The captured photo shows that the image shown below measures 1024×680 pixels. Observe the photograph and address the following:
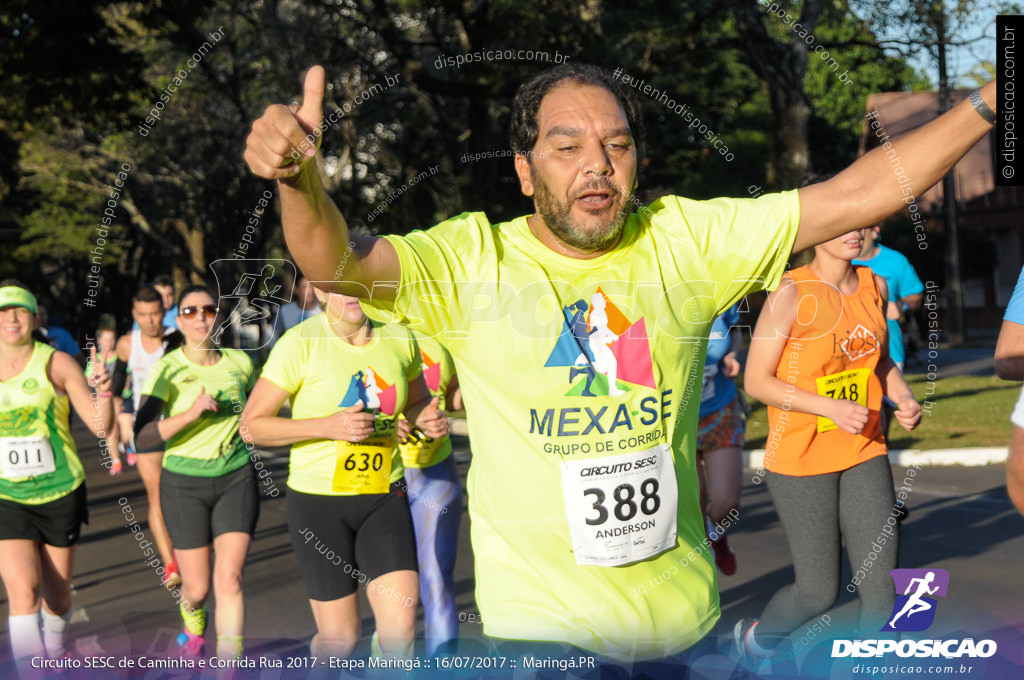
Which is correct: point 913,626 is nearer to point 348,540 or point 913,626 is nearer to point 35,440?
point 348,540

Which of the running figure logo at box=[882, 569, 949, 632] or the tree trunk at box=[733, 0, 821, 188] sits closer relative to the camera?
the running figure logo at box=[882, 569, 949, 632]

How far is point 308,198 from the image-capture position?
197 cm

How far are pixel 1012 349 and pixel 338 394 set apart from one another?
3152 mm

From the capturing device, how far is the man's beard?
2387 mm

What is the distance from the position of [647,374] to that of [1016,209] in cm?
3655

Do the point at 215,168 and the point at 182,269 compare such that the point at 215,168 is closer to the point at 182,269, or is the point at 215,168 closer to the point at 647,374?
the point at 182,269

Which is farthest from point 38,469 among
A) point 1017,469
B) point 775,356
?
point 1017,469

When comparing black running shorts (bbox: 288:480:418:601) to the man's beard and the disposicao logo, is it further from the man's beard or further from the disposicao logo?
the man's beard

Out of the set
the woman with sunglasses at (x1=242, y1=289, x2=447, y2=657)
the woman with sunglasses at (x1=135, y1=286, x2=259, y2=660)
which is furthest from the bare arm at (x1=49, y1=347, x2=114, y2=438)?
the woman with sunglasses at (x1=242, y1=289, x2=447, y2=657)

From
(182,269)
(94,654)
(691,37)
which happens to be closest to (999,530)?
(94,654)

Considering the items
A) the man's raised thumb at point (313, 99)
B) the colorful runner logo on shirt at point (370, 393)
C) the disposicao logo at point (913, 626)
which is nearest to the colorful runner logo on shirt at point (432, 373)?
the colorful runner logo on shirt at point (370, 393)

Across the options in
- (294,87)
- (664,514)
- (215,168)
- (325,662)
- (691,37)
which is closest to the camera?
(664,514)

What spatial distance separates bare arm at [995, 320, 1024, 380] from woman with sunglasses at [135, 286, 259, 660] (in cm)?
380

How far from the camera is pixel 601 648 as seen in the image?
7.61 feet
